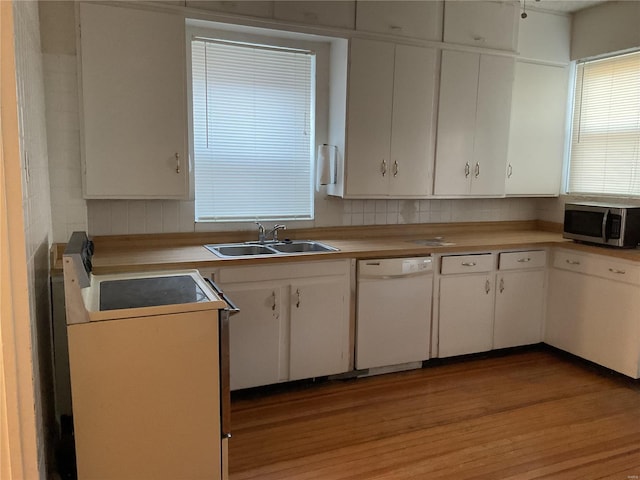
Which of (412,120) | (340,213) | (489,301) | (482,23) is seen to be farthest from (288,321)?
(482,23)

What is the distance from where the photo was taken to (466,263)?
359 centimetres

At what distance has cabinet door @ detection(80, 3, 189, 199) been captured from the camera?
109 inches

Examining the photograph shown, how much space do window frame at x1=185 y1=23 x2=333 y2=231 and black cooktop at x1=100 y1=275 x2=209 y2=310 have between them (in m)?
0.98

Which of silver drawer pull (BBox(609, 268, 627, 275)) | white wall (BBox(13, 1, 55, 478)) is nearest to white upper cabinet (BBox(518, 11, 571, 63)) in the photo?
silver drawer pull (BBox(609, 268, 627, 275))

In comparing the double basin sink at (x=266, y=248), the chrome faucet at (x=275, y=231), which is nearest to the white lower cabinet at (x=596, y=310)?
the double basin sink at (x=266, y=248)

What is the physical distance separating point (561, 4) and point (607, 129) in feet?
3.45

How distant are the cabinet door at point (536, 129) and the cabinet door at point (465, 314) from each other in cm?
97

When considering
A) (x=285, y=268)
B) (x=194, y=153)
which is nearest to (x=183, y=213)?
(x=194, y=153)

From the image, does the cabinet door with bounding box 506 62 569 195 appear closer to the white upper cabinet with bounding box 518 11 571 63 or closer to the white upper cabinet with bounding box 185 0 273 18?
the white upper cabinet with bounding box 518 11 571 63

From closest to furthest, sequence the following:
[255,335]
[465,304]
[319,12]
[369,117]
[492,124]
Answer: [255,335] → [319,12] → [369,117] → [465,304] → [492,124]

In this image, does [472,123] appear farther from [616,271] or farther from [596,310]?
[596,310]

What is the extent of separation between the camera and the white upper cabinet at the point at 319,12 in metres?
3.23

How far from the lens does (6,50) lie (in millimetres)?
1371

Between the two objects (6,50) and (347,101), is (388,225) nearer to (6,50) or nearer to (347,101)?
(347,101)
